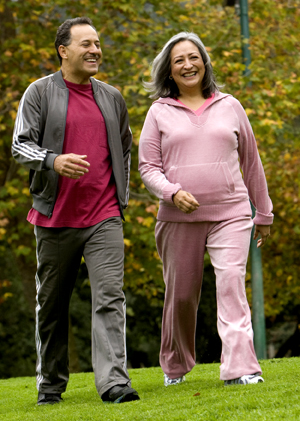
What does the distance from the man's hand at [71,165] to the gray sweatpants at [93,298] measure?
538 mm

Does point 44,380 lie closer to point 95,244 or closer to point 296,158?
point 95,244

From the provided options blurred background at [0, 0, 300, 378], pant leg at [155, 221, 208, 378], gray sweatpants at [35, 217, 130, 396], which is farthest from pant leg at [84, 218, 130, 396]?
blurred background at [0, 0, 300, 378]

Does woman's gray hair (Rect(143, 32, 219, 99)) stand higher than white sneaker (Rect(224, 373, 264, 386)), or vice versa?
woman's gray hair (Rect(143, 32, 219, 99))

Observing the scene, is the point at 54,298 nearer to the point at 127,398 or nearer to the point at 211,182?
the point at 127,398

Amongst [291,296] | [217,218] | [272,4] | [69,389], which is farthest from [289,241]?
[217,218]

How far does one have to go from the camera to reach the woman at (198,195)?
189 inches

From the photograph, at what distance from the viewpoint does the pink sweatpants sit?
15.5ft

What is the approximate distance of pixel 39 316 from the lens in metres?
5.13

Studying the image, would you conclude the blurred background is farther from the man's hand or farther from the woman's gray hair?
the man's hand

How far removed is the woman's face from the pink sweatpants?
966mm

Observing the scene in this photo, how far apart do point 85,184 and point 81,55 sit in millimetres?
862

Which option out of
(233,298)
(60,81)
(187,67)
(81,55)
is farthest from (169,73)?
(233,298)

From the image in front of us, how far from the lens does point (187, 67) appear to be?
207 inches

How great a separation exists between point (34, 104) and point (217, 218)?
4.58 feet
